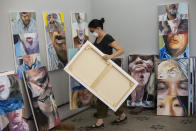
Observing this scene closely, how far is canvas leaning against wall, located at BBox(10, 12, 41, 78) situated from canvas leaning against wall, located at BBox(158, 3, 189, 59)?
76.3 inches

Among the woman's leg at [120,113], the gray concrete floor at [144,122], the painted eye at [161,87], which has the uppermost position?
the painted eye at [161,87]

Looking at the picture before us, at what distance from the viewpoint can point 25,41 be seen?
11.3 feet

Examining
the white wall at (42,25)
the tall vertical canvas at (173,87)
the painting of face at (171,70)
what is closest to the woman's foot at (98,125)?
the white wall at (42,25)

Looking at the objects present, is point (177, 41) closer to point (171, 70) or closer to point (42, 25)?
point (171, 70)

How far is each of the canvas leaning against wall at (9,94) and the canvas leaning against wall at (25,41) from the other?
0.29 meters

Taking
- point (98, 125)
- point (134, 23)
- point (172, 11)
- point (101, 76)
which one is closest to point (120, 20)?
point (134, 23)

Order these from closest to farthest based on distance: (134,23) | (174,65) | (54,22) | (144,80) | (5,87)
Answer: (5,87) < (54,22) < (174,65) < (144,80) < (134,23)

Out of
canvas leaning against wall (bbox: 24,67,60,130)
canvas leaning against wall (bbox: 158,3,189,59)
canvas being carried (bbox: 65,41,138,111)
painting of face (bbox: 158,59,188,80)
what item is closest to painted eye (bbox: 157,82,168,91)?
painting of face (bbox: 158,59,188,80)

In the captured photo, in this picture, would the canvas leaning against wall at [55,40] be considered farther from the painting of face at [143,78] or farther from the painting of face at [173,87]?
the painting of face at [173,87]

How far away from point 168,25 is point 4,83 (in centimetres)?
257

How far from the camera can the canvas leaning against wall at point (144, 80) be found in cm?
436

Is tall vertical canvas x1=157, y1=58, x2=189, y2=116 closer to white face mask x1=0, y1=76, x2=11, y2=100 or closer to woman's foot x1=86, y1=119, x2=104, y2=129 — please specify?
woman's foot x1=86, y1=119, x2=104, y2=129

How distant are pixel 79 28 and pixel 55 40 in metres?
0.66

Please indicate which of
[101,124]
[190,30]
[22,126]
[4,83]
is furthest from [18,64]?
[190,30]
